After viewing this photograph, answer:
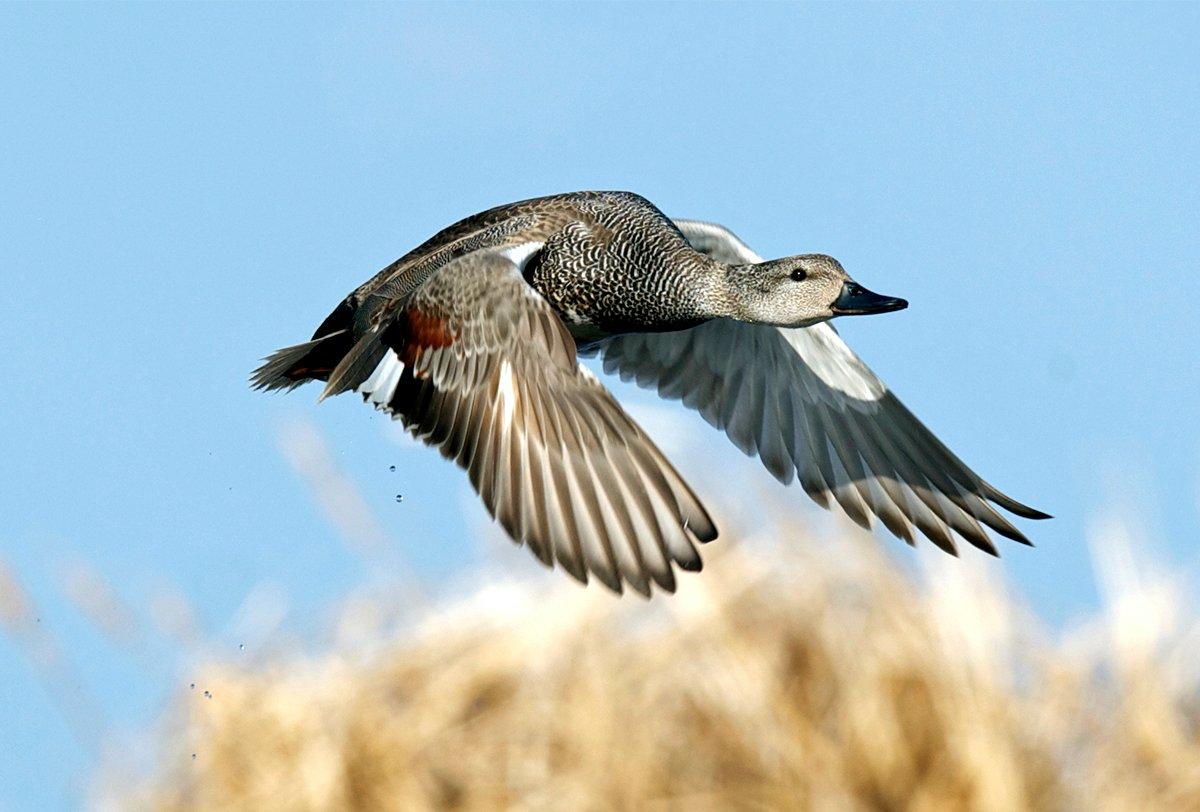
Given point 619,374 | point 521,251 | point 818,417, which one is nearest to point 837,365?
point 818,417

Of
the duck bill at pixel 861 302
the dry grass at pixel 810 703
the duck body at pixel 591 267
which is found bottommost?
the dry grass at pixel 810 703

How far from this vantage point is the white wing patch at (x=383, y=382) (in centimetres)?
497

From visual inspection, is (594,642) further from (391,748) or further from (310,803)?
(310,803)

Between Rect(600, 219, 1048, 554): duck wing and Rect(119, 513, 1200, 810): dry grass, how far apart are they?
4.98 ft

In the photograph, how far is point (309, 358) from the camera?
19.9 feet

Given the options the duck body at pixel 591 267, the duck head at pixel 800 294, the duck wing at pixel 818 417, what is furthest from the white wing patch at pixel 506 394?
the duck wing at pixel 818 417

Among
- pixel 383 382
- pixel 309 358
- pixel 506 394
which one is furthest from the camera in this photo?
pixel 309 358

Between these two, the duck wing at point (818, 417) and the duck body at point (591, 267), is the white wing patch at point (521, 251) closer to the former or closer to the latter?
the duck body at point (591, 267)

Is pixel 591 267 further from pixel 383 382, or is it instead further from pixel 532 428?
pixel 532 428

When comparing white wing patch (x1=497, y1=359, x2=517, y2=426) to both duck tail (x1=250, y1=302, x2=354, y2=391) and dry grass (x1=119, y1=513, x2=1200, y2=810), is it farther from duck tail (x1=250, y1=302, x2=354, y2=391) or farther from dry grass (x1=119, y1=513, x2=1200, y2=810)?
dry grass (x1=119, y1=513, x2=1200, y2=810)

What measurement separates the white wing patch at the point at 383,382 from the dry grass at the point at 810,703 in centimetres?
333

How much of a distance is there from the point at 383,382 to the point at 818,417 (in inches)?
91.1

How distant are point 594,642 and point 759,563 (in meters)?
1.08

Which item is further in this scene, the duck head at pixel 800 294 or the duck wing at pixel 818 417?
the duck wing at pixel 818 417
